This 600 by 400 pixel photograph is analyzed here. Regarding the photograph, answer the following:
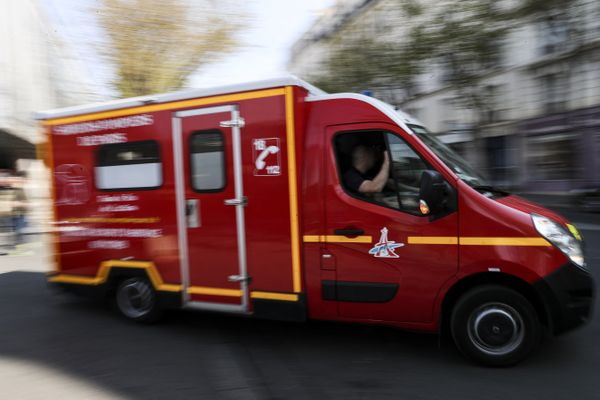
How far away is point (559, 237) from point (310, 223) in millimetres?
2013

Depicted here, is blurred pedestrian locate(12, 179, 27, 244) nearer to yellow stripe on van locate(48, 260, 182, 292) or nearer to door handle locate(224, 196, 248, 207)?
yellow stripe on van locate(48, 260, 182, 292)

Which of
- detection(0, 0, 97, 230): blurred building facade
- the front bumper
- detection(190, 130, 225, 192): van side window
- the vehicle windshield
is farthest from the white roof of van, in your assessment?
detection(0, 0, 97, 230): blurred building facade

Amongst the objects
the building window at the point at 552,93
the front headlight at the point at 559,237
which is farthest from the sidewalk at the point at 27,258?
the building window at the point at 552,93

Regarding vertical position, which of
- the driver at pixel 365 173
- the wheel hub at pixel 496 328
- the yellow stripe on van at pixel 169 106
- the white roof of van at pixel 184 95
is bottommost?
the wheel hub at pixel 496 328

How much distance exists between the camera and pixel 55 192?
554cm

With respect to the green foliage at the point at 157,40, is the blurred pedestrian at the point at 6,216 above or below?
below

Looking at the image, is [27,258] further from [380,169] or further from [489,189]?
[489,189]

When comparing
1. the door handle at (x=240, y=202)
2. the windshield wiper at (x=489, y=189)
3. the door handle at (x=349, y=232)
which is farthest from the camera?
the door handle at (x=240, y=202)

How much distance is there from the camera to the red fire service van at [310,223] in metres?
3.71

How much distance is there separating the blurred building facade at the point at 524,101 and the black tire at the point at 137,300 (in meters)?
11.8

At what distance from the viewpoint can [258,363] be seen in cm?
403

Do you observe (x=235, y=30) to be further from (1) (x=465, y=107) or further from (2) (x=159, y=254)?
(2) (x=159, y=254)

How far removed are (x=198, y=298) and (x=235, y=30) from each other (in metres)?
13.1

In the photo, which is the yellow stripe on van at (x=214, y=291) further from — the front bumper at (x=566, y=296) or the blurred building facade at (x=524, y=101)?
the blurred building facade at (x=524, y=101)
